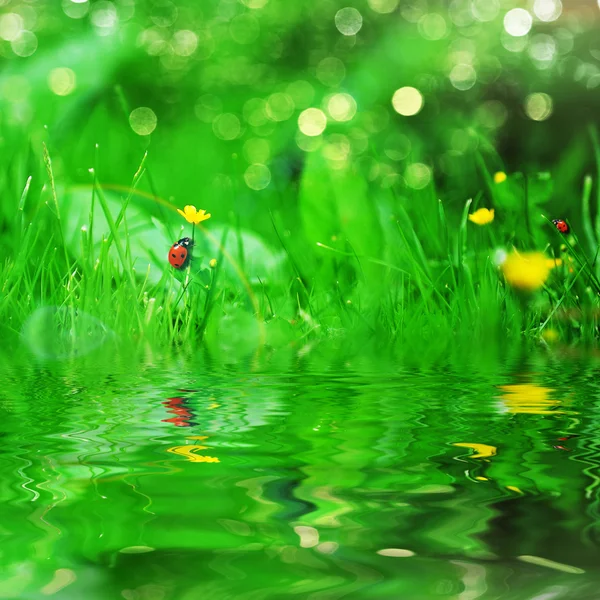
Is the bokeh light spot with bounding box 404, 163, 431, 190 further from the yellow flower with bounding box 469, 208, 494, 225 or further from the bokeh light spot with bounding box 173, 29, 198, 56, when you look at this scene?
the bokeh light spot with bounding box 173, 29, 198, 56

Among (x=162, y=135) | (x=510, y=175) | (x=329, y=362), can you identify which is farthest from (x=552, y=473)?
(x=162, y=135)

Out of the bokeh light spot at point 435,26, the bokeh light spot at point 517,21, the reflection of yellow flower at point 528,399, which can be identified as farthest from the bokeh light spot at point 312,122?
the reflection of yellow flower at point 528,399

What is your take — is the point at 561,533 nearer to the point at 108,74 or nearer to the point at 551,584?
the point at 551,584

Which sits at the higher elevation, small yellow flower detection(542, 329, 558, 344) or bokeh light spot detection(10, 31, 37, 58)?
bokeh light spot detection(10, 31, 37, 58)

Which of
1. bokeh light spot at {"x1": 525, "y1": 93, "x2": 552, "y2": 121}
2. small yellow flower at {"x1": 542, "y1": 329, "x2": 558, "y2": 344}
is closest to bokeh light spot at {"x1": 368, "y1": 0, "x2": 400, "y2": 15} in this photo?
bokeh light spot at {"x1": 525, "y1": 93, "x2": 552, "y2": 121}

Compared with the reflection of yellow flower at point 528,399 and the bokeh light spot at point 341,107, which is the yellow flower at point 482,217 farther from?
the reflection of yellow flower at point 528,399

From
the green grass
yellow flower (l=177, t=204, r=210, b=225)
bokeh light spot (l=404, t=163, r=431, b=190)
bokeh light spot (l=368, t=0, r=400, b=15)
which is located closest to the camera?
the green grass
